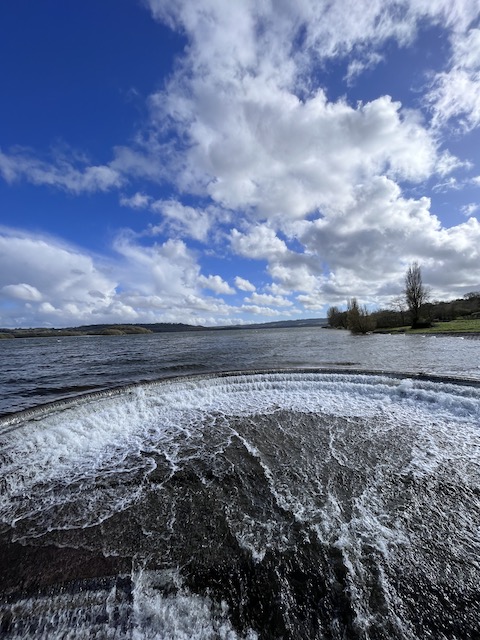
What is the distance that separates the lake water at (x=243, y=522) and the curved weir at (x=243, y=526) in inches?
1.0

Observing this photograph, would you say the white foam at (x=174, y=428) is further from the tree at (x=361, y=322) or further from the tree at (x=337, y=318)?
the tree at (x=337, y=318)

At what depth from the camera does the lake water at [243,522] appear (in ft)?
12.3

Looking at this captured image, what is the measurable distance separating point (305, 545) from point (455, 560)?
2.28 metres

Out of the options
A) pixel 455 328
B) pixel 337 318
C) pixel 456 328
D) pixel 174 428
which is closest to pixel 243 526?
pixel 174 428

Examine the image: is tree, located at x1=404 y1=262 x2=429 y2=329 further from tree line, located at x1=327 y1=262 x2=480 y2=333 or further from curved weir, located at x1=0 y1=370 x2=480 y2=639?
curved weir, located at x1=0 y1=370 x2=480 y2=639

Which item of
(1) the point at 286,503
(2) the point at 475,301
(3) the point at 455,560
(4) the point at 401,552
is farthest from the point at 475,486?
(2) the point at 475,301

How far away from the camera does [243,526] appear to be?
5.34 metres

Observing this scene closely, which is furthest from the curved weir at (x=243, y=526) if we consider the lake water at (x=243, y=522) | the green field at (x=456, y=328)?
the green field at (x=456, y=328)

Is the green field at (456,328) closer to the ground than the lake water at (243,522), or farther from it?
farther from it

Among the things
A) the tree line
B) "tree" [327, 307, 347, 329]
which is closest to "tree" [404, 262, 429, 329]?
the tree line

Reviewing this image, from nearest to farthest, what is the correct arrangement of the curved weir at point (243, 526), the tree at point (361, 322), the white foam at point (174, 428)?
the curved weir at point (243, 526)
the white foam at point (174, 428)
the tree at point (361, 322)

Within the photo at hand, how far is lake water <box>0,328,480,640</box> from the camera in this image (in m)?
3.76

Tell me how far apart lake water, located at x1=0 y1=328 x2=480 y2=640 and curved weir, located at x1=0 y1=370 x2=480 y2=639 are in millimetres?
26

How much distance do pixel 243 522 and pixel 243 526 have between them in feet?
0.36
